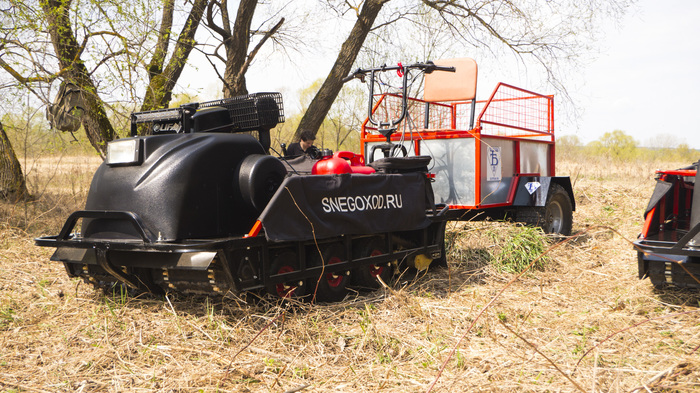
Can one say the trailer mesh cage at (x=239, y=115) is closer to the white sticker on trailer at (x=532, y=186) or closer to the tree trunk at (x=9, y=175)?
the white sticker on trailer at (x=532, y=186)

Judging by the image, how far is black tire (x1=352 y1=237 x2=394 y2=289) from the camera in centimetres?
528

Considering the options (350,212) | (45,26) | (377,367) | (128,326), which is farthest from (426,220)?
(45,26)

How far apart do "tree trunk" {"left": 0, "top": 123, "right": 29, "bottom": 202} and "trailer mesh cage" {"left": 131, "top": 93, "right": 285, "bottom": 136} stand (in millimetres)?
5026

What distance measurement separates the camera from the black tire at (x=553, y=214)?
7258mm

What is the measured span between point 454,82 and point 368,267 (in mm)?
3403

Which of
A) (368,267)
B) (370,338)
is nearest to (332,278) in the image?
(368,267)

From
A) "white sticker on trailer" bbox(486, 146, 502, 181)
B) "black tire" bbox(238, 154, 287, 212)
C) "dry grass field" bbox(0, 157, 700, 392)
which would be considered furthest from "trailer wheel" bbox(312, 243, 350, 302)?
"white sticker on trailer" bbox(486, 146, 502, 181)

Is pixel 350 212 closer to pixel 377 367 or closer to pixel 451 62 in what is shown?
pixel 377 367

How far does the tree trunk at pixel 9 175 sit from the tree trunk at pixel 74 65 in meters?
1.17

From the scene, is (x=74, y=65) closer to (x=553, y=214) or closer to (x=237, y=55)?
(x=237, y=55)

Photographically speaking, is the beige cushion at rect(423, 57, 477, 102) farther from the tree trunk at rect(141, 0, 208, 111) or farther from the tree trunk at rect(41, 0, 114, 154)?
the tree trunk at rect(41, 0, 114, 154)

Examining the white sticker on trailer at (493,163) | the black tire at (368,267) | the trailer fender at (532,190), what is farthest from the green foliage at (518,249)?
the black tire at (368,267)

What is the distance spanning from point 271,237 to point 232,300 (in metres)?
0.84

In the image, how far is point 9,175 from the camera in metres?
9.01
